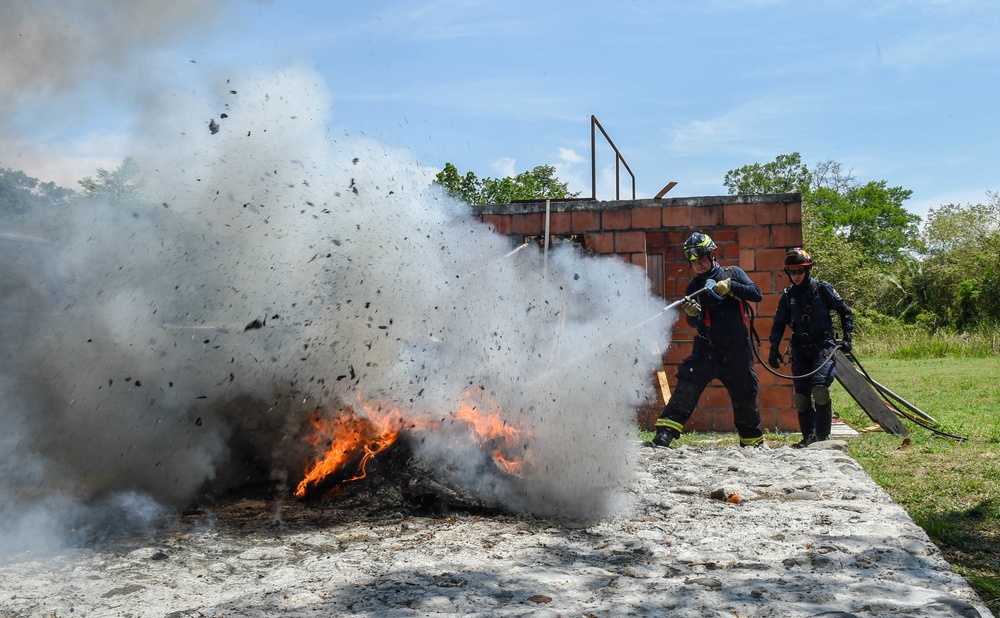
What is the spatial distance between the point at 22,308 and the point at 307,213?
1849mm

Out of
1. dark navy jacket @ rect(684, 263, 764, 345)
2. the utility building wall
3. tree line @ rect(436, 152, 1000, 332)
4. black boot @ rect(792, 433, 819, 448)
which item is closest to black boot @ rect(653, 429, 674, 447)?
dark navy jacket @ rect(684, 263, 764, 345)

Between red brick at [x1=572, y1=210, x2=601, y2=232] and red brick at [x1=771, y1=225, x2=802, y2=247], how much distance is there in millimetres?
Answer: 2051

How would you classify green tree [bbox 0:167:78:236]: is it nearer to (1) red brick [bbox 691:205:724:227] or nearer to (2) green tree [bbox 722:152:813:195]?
(1) red brick [bbox 691:205:724:227]

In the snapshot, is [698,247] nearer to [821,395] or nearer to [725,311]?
[725,311]

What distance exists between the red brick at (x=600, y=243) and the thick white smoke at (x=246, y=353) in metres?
3.94

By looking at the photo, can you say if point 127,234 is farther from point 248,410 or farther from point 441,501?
point 441,501

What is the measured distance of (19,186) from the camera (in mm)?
5066

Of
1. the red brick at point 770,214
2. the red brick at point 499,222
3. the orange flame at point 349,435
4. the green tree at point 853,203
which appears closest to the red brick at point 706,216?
the red brick at point 770,214

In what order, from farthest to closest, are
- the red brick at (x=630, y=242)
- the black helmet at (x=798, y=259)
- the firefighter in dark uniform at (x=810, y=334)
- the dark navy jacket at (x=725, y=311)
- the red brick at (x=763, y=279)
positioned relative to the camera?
the red brick at (x=630, y=242), the red brick at (x=763, y=279), the black helmet at (x=798, y=259), the firefighter in dark uniform at (x=810, y=334), the dark navy jacket at (x=725, y=311)

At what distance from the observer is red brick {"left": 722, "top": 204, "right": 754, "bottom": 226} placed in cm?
948

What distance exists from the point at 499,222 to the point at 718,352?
11.2 feet

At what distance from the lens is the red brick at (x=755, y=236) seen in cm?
942

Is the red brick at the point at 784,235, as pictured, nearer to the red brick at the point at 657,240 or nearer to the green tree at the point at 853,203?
the red brick at the point at 657,240

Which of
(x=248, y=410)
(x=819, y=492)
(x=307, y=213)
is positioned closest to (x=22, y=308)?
(x=248, y=410)
